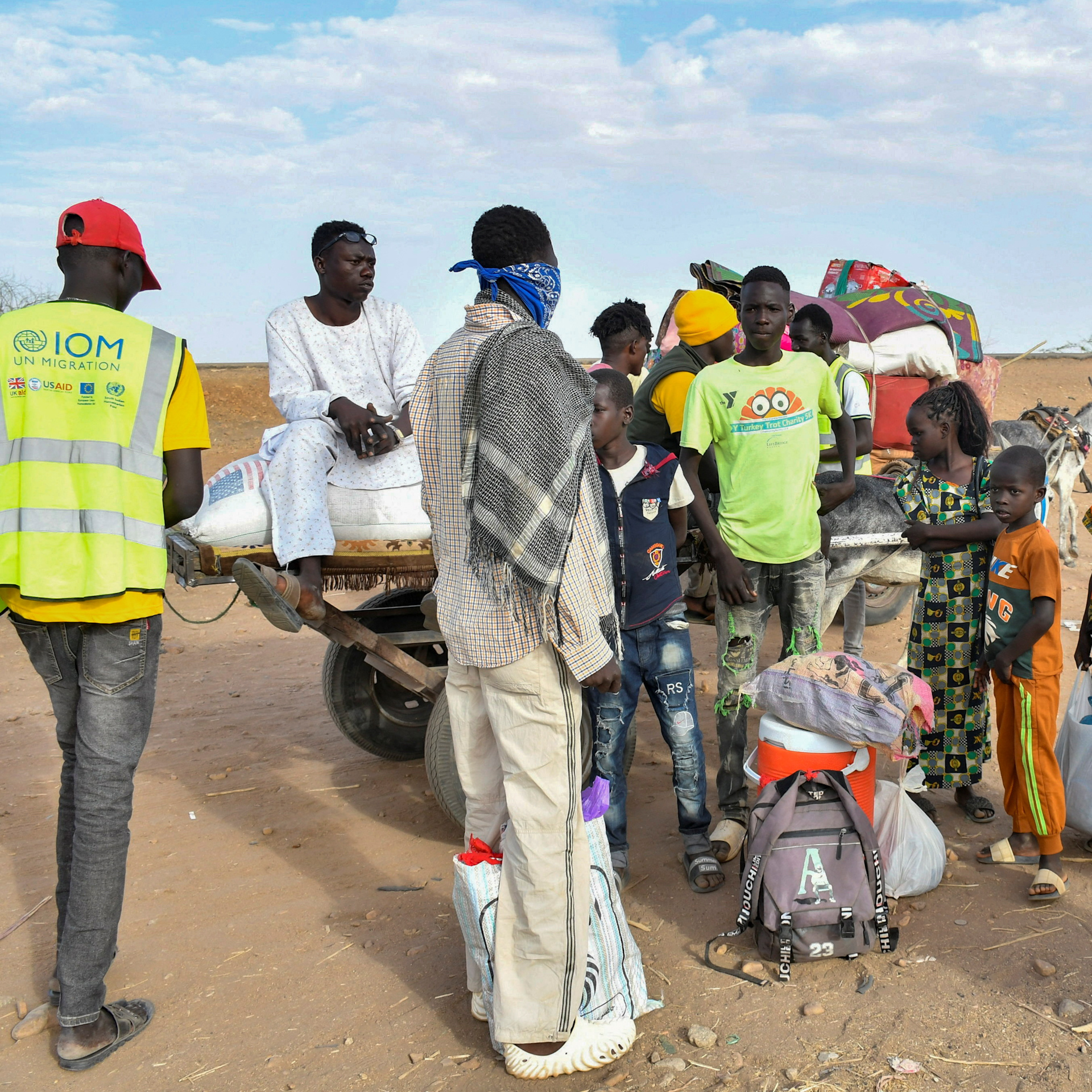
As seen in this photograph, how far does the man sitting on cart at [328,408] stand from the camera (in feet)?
12.9

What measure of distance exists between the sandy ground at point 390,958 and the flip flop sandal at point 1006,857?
0.13 feet

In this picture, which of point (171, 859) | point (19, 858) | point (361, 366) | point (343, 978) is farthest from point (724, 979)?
point (19, 858)

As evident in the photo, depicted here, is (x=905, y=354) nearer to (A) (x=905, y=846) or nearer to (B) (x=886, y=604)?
(B) (x=886, y=604)

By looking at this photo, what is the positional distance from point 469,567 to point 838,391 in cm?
311

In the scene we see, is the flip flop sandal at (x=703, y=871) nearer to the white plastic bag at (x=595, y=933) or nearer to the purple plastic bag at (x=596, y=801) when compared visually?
the white plastic bag at (x=595, y=933)

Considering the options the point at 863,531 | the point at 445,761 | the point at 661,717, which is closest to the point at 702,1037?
the point at 661,717

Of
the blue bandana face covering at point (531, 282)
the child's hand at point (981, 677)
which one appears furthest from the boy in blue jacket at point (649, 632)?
the child's hand at point (981, 677)

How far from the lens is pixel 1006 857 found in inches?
161

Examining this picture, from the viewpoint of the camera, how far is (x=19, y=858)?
4.61 metres

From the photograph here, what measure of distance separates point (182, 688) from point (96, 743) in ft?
15.3

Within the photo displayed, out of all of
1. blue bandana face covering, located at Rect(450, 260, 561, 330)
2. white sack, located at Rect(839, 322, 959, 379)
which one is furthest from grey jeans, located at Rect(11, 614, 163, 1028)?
white sack, located at Rect(839, 322, 959, 379)

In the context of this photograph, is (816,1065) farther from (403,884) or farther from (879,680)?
(403,884)

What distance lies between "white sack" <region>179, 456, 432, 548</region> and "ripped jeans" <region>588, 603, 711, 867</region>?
1.05 metres

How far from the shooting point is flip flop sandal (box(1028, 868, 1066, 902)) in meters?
3.76
